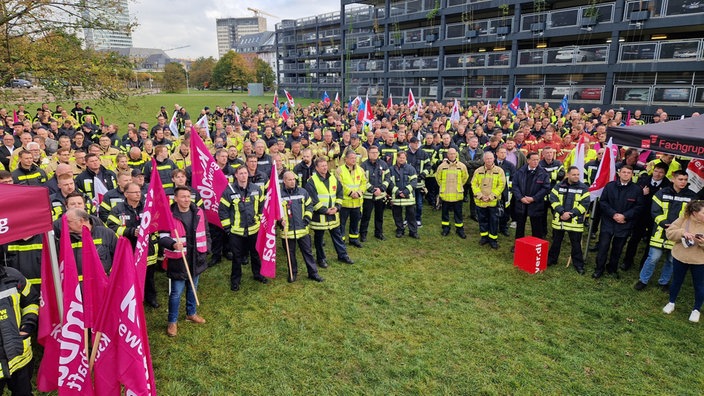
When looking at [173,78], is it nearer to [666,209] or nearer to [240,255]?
[240,255]

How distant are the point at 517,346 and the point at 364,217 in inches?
193

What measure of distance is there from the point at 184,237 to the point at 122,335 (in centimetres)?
215

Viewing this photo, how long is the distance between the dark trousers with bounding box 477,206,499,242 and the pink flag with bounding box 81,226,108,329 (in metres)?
7.80

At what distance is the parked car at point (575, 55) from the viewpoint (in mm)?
24375

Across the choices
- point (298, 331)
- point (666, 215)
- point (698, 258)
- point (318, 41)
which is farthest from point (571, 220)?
point (318, 41)

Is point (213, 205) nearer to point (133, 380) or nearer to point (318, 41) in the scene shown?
point (133, 380)

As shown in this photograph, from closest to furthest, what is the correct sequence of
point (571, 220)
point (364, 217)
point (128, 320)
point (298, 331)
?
point (128, 320)
point (298, 331)
point (571, 220)
point (364, 217)

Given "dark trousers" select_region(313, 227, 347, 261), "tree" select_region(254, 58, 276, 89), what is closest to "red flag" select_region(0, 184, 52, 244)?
"dark trousers" select_region(313, 227, 347, 261)

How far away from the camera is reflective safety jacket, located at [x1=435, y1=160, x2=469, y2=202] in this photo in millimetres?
10117

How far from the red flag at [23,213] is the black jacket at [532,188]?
8.32m

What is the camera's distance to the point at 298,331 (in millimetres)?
6344

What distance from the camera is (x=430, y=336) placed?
6.19 metres

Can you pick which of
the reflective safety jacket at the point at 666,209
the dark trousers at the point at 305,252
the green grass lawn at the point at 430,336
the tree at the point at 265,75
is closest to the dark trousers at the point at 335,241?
the green grass lawn at the point at 430,336

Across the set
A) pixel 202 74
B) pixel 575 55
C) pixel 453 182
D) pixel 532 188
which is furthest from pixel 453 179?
pixel 202 74
